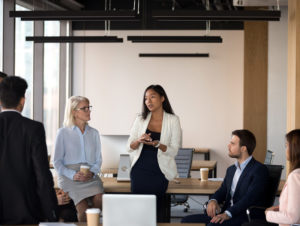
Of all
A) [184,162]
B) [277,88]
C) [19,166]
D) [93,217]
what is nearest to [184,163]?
[184,162]

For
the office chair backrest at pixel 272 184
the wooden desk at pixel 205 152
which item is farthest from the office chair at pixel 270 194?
the wooden desk at pixel 205 152

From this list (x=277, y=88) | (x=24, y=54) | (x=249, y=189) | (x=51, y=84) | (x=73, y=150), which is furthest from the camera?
(x=51, y=84)

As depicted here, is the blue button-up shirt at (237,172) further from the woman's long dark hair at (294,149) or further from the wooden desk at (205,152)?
the wooden desk at (205,152)

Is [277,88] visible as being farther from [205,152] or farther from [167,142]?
[167,142]

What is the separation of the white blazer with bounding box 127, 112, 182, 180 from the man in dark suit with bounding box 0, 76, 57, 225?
1.84 meters

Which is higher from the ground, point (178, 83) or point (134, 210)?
point (178, 83)

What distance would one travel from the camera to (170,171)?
15.9ft

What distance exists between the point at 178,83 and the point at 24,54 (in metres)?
3.67

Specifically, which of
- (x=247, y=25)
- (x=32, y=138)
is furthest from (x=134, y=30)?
(x=32, y=138)

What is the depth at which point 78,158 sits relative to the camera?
4.85 metres

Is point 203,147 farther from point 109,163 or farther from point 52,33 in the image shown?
point 109,163

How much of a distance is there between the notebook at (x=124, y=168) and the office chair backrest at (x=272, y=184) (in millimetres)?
1314

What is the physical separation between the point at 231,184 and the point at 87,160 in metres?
1.24

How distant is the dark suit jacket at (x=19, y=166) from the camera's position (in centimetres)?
307
